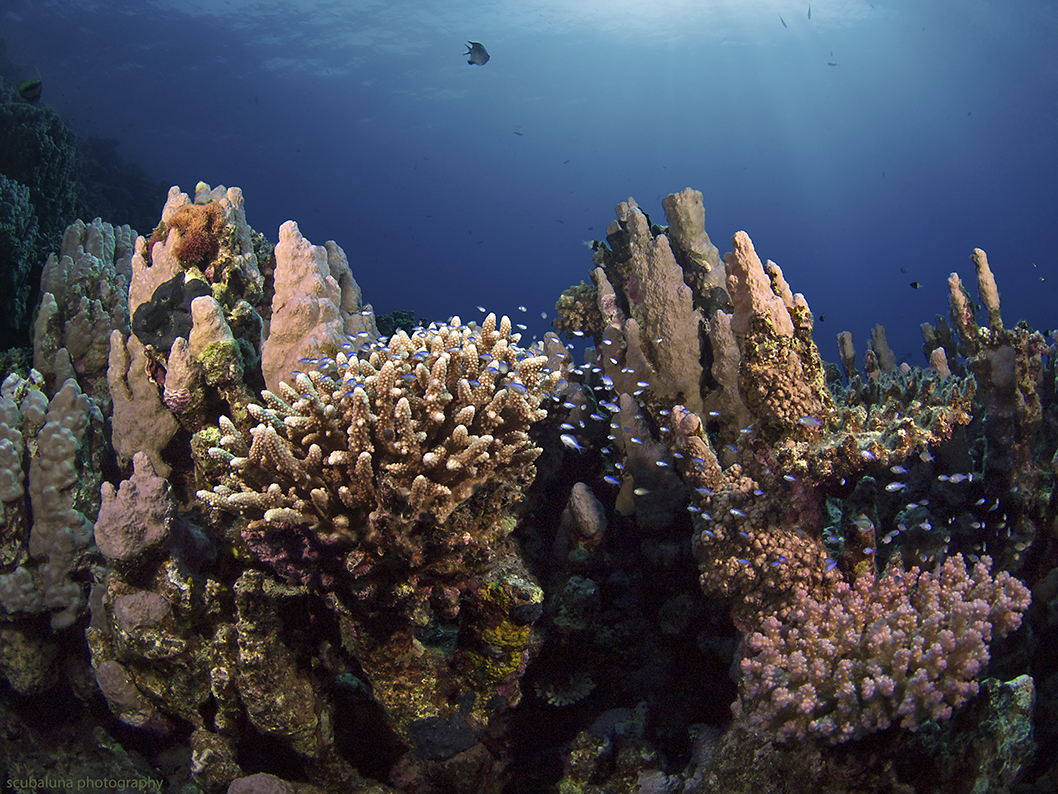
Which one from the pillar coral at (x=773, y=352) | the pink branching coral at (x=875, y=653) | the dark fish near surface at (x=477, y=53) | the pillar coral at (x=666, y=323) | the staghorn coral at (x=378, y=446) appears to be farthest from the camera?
the dark fish near surface at (x=477, y=53)

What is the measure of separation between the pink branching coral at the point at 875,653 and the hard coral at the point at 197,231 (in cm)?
536

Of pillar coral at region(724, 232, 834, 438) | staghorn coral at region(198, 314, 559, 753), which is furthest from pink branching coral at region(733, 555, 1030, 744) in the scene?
staghorn coral at region(198, 314, 559, 753)

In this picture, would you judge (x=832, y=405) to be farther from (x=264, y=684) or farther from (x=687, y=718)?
(x=264, y=684)

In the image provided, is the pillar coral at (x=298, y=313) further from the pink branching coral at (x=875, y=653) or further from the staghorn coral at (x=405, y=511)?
the pink branching coral at (x=875, y=653)

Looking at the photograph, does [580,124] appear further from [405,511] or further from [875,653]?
[875,653]

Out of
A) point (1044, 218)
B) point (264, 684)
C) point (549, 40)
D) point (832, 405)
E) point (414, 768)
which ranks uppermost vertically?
point (1044, 218)

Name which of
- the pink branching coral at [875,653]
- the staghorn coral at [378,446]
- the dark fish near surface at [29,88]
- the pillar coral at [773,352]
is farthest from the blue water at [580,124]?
the staghorn coral at [378,446]

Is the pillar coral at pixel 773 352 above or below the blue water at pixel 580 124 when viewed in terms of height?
below

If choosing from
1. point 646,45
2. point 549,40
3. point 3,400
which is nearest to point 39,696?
point 3,400

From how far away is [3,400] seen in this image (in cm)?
396

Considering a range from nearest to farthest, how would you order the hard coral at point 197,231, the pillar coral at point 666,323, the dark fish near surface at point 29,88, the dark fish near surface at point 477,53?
the hard coral at point 197,231
the pillar coral at point 666,323
the dark fish near surface at point 29,88
the dark fish near surface at point 477,53

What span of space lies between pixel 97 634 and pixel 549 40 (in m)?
69.8

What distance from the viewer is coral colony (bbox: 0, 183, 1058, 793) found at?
255 centimetres

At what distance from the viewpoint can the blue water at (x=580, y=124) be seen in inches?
1671
